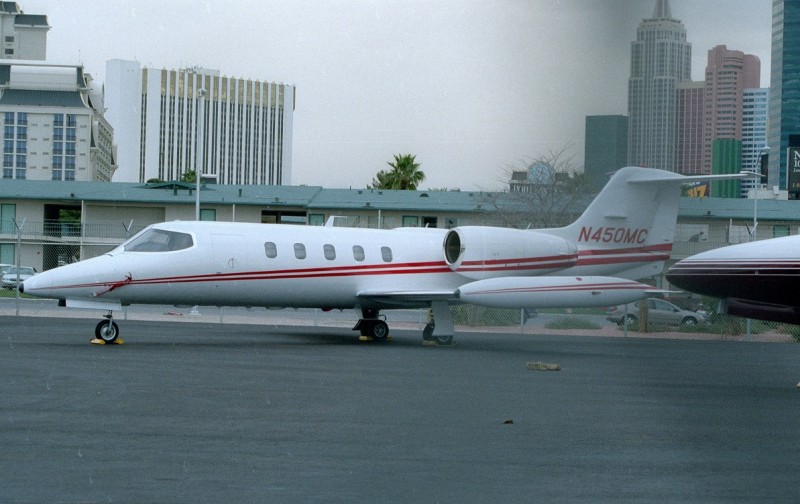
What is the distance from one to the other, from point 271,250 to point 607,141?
14.0 metres

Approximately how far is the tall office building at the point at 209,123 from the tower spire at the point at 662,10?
175 meters

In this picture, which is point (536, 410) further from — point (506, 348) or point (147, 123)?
point (147, 123)

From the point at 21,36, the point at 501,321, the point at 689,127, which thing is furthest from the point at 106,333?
the point at 21,36

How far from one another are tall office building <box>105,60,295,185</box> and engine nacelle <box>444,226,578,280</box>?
523 feet

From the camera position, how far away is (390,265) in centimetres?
2497

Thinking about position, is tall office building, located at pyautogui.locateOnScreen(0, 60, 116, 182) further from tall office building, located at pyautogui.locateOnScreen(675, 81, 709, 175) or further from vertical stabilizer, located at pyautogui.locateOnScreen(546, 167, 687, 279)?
tall office building, located at pyautogui.locateOnScreen(675, 81, 709, 175)

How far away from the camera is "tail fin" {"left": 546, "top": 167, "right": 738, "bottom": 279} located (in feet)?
80.8

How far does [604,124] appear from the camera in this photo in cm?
1000

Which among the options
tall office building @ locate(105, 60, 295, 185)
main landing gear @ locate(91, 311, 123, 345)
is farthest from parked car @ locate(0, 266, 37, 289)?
tall office building @ locate(105, 60, 295, 185)

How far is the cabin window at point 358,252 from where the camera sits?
24.5 m

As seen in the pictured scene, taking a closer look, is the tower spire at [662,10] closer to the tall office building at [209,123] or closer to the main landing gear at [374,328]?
the main landing gear at [374,328]

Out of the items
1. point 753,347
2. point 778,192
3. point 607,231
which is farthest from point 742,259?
point 778,192

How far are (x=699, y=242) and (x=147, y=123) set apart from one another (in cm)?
17072

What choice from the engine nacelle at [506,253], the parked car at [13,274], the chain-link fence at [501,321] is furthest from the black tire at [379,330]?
the parked car at [13,274]
